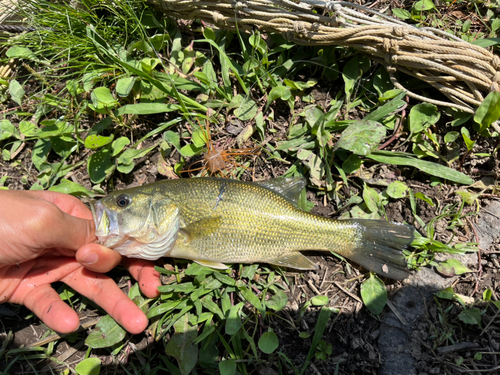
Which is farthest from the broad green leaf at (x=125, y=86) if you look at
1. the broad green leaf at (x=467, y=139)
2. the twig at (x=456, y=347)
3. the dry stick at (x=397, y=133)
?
the twig at (x=456, y=347)

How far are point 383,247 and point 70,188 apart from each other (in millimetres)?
3509

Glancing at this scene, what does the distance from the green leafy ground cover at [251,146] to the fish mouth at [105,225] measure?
0.73 m

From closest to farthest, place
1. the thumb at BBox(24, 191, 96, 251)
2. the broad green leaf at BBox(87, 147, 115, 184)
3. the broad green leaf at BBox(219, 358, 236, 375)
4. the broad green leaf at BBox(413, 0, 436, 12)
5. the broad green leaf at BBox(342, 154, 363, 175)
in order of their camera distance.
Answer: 1. the thumb at BBox(24, 191, 96, 251)
2. the broad green leaf at BBox(219, 358, 236, 375)
3. the broad green leaf at BBox(342, 154, 363, 175)
4. the broad green leaf at BBox(87, 147, 115, 184)
5. the broad green leaf at BBox(413, 0, 436, 12)

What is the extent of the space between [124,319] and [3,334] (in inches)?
A: 63.5

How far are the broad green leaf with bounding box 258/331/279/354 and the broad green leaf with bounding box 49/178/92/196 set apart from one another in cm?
249

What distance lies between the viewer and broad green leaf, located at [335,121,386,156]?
333cm

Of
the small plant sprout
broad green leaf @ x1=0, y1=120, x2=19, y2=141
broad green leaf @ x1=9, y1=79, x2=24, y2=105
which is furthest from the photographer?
broad green leaf @ x1=9, y1=79, x2=24, y2=105

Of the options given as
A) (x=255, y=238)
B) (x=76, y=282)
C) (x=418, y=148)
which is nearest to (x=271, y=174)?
(x=255, y=238)

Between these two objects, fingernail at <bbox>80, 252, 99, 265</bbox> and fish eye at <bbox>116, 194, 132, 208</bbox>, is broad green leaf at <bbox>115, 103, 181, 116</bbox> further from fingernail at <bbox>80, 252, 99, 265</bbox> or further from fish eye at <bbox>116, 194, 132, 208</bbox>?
fingernail at <bbox>80, 252, 99, 265</bbox>

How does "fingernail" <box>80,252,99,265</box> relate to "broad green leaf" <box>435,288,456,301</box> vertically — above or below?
above

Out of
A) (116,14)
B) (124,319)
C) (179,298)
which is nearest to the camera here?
(124,319)

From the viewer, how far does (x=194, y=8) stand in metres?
3.64

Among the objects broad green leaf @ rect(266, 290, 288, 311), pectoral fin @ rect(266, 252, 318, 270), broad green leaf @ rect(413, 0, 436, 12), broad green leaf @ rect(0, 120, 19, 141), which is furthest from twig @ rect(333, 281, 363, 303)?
broad green leaf @ rect(0, 120, 19, 141)

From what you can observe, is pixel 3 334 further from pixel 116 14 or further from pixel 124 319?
pixel 116 14
